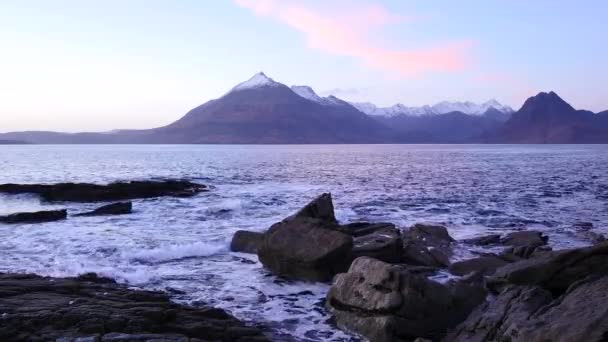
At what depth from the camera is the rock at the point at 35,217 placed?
28.0 meters

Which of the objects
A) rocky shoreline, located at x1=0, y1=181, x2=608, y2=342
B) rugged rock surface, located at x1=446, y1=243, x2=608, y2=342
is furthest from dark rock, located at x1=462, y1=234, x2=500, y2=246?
rugged rock surface, located at x1=446, y1=243, x2=608, y2=342

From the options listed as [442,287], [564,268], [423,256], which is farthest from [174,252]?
[564,268]

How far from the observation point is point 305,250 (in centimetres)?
1644

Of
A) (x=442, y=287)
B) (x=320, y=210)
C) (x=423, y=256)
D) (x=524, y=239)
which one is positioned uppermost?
(x=320, y=210)

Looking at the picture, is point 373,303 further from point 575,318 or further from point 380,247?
point 380,247

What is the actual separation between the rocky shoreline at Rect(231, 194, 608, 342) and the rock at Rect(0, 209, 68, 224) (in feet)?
53.7

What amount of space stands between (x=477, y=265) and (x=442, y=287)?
5608mm

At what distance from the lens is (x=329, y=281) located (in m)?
15.9

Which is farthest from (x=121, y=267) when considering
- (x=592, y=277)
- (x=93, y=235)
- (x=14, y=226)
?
(x=592, y=277)

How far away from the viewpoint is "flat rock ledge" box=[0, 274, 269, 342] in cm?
975

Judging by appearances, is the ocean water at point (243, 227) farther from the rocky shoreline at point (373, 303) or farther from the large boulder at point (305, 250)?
the rocky shoreline at point (373, 303)

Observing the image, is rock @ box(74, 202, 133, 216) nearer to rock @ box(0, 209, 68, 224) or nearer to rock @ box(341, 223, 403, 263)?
rock @ box(0, 209, 68, 224)

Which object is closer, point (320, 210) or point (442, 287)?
point (442, 287)

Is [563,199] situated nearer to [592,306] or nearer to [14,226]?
[592,306]
